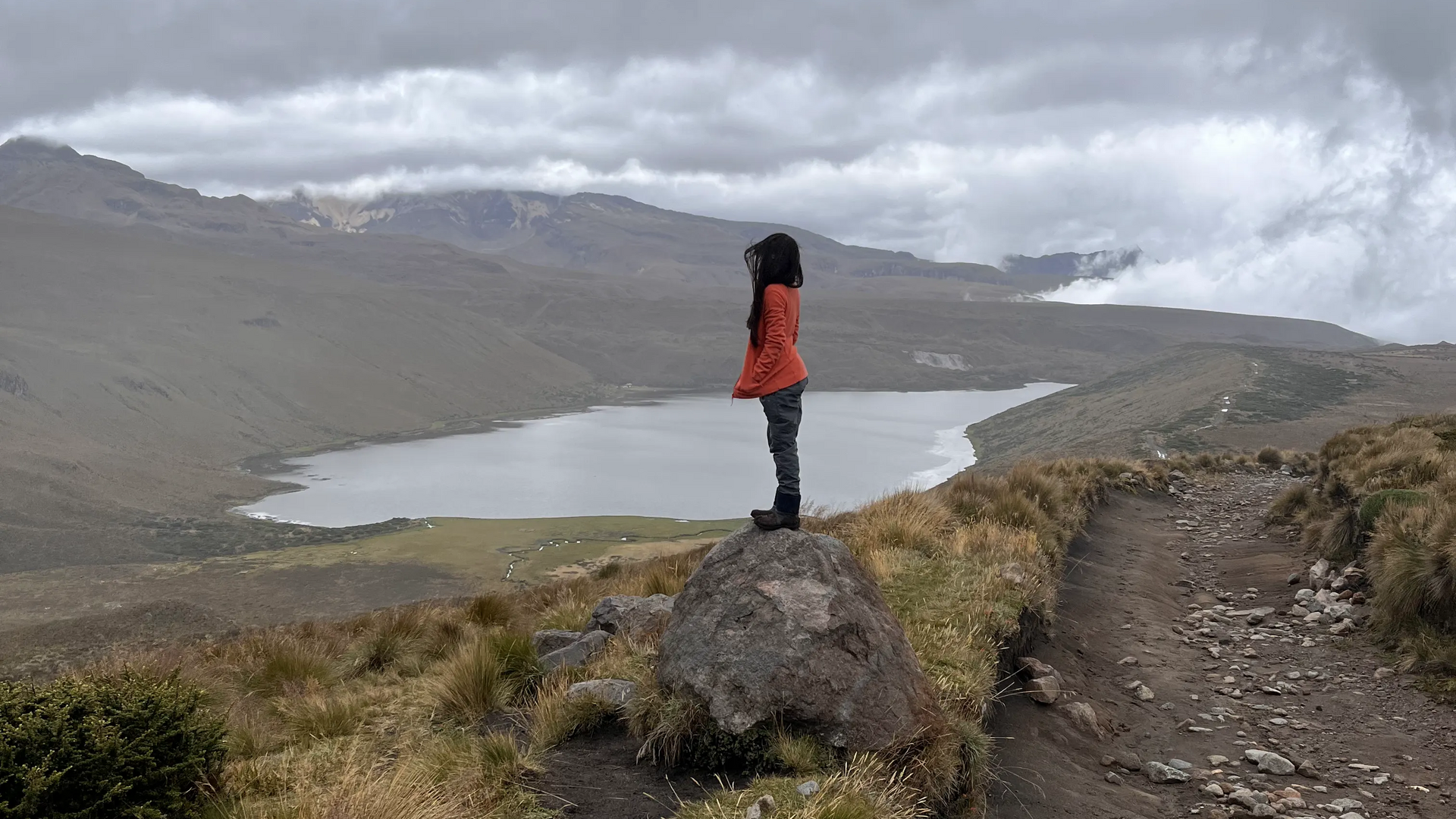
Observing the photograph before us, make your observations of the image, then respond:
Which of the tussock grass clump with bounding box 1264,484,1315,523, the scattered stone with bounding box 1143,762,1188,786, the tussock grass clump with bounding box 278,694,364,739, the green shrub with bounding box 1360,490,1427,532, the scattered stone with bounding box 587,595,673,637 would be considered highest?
the green shrub with bounding box 1360,490,1427,532

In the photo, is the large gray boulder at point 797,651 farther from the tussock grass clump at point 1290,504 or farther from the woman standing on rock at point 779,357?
the tussock grass clump at point 1290,504

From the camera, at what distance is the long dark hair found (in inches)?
233

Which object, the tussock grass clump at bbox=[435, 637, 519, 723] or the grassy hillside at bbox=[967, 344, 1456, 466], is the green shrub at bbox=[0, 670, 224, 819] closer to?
the tussock grass clump at bbox=[435, 637, 519, 723]

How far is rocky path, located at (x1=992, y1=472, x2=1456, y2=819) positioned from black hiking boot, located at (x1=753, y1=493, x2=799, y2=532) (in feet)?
6.40

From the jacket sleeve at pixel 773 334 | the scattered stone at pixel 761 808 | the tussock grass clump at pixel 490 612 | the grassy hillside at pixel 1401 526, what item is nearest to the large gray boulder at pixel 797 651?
the scattered stone at pixel 761 808

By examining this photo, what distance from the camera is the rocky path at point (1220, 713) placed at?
528 cm

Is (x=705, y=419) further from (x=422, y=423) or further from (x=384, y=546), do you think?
(x=384, y=546)

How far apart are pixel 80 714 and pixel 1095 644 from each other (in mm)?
7517

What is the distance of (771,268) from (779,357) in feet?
1.94

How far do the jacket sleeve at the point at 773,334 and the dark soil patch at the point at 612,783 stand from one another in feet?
7.78

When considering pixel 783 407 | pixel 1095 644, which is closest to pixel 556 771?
pixel 783 407

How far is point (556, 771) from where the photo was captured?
4.78 meters

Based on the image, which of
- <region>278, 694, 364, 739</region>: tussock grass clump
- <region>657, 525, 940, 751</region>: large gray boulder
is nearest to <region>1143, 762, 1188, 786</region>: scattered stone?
<region>657, 525, 940, 751</region>: large gray boulder

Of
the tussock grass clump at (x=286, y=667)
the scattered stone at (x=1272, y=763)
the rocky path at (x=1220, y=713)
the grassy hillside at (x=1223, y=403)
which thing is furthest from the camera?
the grassy hillside at (x=1223, y=403)
